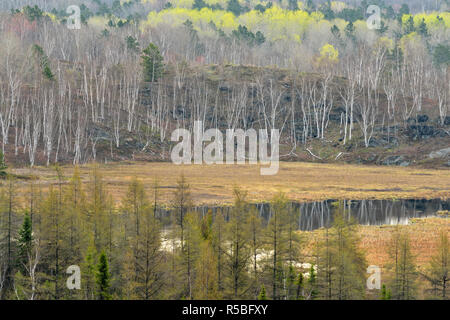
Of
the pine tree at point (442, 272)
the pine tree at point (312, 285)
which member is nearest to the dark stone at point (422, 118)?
the pine tree at point (442, 272)

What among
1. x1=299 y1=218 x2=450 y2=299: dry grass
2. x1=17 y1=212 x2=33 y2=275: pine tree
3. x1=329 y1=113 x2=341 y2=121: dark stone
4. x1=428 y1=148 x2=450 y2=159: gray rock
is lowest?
x1=299 y1=218 x2=450 y2=299: dry grass

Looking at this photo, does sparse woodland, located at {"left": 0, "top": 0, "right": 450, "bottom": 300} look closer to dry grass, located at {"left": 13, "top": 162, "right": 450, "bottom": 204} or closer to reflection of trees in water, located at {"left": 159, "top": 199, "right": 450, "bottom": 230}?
dry grass, located at {"left": 13, "top": 162, "right": 450, "bottom": 204}

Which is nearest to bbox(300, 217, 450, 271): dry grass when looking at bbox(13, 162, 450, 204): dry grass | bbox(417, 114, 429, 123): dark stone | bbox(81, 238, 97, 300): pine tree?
bbox(81, 238, 97, 300): pine tree

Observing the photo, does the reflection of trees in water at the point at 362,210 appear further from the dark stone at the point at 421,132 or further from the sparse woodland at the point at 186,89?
the dark stone at the point at 421,132

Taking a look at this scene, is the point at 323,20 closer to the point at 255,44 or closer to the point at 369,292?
the point at 255,44

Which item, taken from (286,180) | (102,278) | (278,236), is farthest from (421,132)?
(102,278)
